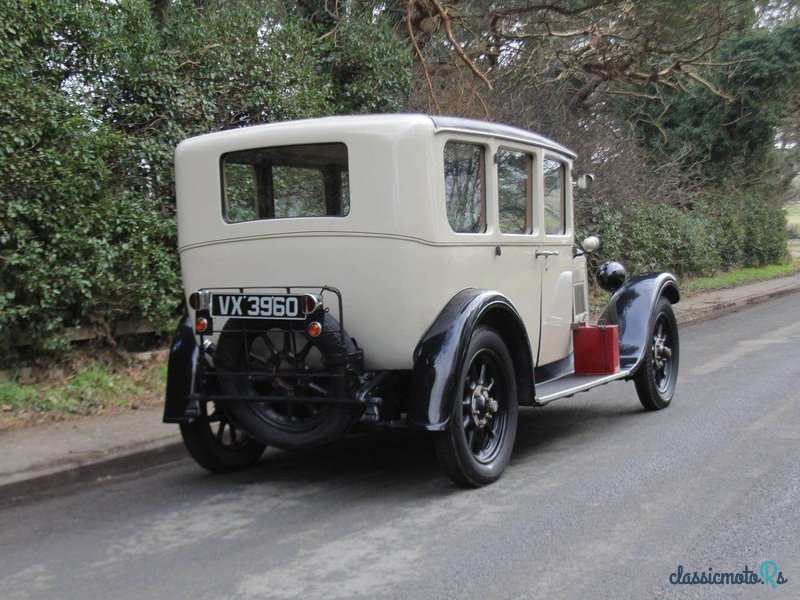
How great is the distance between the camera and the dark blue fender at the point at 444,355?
4.89 meters

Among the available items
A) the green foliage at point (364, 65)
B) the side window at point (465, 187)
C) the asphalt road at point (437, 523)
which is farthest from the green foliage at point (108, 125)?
the side window at point (465, 187)

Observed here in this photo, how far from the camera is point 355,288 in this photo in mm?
5137

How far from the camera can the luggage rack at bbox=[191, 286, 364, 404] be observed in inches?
197

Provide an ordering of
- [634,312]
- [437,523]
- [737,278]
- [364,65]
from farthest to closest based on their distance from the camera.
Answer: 1. [737,278]
2. [364,65]
3. [634,312]
4. [437,523]

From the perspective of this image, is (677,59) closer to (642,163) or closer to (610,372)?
(642,163)

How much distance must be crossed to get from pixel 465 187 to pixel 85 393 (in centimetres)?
403

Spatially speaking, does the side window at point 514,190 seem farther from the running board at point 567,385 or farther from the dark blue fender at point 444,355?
the running board at point 567,385

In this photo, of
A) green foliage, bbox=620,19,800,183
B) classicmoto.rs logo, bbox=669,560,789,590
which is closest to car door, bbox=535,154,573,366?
classicmoto.rs logo, bbox=669,560,789,590

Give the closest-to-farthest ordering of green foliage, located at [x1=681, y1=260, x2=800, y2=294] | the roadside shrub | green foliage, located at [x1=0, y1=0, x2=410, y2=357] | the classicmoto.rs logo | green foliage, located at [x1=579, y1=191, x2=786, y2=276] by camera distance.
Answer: the classicmoto.rs logo → green foliage, located at [x1=0, y1=0, x2=410, y2=357] → the roadside shrub → green foliage, located at [x1=579, y1=191, x2=786, y2=276] → green foliage, located at [x1=681, y1=260, x2=800, y2=294]

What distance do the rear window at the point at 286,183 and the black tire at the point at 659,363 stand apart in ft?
10.5

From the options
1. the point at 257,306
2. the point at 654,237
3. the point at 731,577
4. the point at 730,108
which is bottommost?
the point at 731,577

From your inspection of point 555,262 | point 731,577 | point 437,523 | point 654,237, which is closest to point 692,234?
point 654,237

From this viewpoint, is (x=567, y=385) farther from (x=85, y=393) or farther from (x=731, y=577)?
(x=85, y=393)

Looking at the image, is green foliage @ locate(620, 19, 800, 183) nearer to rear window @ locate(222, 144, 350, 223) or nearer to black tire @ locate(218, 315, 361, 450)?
rear window @ locate(222, 144, 350, 223)
